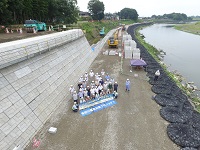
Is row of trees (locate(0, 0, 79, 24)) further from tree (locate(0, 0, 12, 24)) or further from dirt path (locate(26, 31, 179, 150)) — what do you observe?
dirt path (locate(26, 31, 179, 150))

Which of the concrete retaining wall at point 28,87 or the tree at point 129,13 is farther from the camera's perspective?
the tree at point 129,13

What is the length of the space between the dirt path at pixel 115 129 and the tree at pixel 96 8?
3236 inches

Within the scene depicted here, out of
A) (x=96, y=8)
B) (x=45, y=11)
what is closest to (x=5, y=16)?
(x=45, y=11)

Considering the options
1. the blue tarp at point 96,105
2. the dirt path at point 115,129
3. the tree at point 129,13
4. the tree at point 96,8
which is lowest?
the dirt path at point 115,129

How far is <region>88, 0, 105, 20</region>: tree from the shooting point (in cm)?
8719

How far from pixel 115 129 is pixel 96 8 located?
287 feet

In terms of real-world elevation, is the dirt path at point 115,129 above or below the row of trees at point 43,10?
below

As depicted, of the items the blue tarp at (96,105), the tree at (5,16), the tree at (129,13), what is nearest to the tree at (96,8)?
the tree at (5,16)

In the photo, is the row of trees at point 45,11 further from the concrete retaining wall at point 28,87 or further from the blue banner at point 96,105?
the blue banner at point 96,105

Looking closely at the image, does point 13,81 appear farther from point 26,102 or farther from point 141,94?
point 141,94

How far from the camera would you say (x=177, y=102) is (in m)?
15.4

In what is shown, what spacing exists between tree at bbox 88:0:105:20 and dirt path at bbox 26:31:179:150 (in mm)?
82192

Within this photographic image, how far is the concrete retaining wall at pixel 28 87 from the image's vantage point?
10297 millimetres

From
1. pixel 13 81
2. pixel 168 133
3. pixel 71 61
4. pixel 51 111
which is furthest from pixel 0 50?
pixel 168 133
